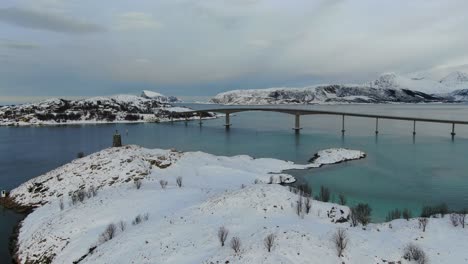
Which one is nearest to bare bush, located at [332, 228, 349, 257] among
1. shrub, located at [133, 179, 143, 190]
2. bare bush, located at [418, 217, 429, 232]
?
bare bush, located at [418, 217, 429, 232]

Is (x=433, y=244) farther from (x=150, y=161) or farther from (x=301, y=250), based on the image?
(x=150, y=161)

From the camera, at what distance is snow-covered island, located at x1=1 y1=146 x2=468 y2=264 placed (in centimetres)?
1638

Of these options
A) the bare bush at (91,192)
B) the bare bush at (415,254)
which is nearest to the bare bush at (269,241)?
the bare bush at (415,254)

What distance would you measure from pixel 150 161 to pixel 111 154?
16.4 feet

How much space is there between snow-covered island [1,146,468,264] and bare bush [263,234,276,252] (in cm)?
4

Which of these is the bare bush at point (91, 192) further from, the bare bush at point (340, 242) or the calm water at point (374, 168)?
the bare bush at point (340, 242)

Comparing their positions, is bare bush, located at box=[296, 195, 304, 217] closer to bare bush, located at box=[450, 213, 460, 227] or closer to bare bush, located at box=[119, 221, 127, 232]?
bare bush, located at box=[450, 213, 460, 227]

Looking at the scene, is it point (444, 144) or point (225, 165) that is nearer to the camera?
point (225, 165)

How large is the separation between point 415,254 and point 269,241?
6.39 metres

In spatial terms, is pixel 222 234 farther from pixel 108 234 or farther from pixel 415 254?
pixel 415 254

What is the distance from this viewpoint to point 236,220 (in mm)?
20359

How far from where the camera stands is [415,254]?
15969mm

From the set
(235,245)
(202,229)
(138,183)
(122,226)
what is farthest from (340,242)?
(138,183)

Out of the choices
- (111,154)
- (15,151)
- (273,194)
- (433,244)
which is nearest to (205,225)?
(273,194)
